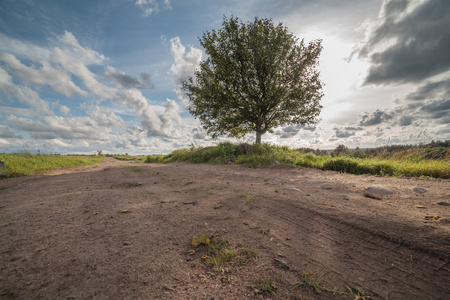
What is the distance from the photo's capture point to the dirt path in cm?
159

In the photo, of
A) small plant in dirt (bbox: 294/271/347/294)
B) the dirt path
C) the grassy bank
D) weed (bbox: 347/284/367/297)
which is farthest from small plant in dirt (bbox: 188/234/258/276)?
the grassy bank

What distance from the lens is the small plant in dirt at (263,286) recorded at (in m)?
1.61

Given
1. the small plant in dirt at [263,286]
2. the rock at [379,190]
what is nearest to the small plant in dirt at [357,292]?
the small plant in dirt at [263,286]

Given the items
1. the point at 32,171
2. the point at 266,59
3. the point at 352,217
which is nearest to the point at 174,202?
the point at 352,217

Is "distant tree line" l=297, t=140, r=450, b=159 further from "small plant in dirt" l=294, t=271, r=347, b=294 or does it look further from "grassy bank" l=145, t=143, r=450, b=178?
"small plant in dirt" l=294, t=271, r=347, b=294

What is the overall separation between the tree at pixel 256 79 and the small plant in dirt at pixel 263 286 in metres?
13.3

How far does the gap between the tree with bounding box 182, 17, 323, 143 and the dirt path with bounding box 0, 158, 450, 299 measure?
1210cm

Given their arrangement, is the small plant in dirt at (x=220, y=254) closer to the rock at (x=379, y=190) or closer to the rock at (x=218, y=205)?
the rock at (x=218, y=205)

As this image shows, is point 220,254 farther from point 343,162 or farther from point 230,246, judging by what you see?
point 343,162

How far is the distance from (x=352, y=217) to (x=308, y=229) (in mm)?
743

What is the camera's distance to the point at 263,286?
5.44ft

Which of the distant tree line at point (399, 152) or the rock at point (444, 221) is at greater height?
the distant tree line at point (399, 152)

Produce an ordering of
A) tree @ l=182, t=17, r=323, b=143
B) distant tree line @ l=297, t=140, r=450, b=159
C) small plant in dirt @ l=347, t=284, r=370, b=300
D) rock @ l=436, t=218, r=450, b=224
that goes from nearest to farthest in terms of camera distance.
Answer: small plant in dirt @ l=347, t=284, r=370, b=300 → rock @ l=436, t=218, r=450, b=224 → distant tree line @ l=297, t=140, r=450, b=159 → tree @ l=182, t=17, r=323, b=143

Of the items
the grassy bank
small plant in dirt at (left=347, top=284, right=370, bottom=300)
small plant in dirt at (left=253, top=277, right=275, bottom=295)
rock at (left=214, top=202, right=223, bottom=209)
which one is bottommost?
small plant in dirt at (left=347, top=284, right=370, bottom=300)
